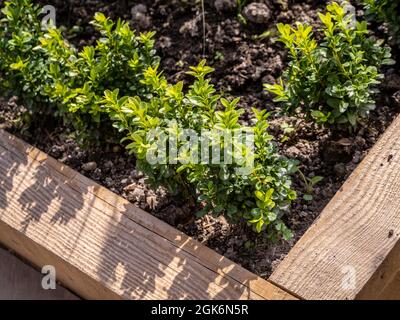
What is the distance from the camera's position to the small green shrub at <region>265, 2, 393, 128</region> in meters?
2.72

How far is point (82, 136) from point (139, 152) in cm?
51

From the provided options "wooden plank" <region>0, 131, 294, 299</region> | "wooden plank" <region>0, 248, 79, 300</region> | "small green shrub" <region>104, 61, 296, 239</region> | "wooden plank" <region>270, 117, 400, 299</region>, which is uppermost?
"small green shrub" <region>104, 61, 296, 239</region>

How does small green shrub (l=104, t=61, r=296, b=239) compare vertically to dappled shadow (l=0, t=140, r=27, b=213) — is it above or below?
above

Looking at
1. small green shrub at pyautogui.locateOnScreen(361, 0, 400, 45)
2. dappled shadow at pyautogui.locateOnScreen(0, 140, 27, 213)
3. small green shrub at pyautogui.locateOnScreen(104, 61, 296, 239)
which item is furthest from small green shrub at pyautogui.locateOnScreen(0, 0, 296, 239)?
small green shrub at pyautogui.locateOnScreen(361, 0, 400, 45)

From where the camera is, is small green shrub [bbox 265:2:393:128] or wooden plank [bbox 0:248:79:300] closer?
small green shrub [bbox 265:2:393:128]

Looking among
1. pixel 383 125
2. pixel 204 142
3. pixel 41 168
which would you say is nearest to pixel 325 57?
pixel 383 125

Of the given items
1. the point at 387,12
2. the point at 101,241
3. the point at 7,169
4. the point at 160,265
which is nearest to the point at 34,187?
the point at 7,169

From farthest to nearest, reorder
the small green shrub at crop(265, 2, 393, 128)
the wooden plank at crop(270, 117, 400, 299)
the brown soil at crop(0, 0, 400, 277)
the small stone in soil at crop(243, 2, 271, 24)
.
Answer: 1. the small stone in soil at crop(243, 2, 271, 24)
2. the brown soil at crop(0, 0, 400, 277)
3. the small green shrub at crop(265, 2, 393, 128)
4. the wooden plank at crop(270, 117, 400, 299)

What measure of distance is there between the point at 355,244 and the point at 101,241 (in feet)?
2.91

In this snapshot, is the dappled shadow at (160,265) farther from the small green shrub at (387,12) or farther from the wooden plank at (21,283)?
the small green shrub at (387,12)

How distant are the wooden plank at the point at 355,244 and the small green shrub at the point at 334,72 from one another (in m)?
0.21

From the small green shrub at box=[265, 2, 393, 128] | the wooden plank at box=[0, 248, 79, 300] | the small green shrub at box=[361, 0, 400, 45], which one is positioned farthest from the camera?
the wooden plank at box=[0, 248, 79, 300]

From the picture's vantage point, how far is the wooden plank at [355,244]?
2.47m

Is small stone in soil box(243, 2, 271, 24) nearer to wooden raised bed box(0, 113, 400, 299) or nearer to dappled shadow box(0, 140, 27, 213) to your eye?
wooden raised bed box(0, 113, 400, 299)
